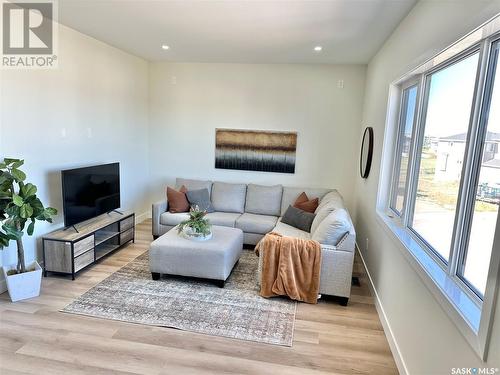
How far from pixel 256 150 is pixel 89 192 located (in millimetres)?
2625

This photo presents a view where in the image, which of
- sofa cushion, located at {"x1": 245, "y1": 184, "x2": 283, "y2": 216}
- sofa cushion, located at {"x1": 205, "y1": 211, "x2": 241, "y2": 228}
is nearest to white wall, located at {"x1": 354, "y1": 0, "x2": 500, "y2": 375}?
sofa cushion, located at {"x1": 245, "y1": 184, "x2": 283, "y2": 216}

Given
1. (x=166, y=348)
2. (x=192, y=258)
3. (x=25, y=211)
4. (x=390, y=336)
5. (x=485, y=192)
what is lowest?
(x=166, y=348)

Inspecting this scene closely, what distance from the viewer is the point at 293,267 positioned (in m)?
3.20

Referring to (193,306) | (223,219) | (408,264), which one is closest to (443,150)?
(408,264)

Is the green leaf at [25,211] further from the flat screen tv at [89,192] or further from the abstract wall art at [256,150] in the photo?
the abstract wall art at [256,150]

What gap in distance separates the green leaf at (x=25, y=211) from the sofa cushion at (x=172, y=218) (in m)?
2.00

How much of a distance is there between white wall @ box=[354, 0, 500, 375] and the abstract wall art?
5.16ft

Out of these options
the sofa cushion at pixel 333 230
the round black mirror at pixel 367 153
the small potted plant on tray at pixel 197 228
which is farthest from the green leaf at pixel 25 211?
the round black mirror at pixel 367 153

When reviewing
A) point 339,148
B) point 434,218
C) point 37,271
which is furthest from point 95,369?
point 339,148

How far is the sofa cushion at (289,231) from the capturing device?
158 inches

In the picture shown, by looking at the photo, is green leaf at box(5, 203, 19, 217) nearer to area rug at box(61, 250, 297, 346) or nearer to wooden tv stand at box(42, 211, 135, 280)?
wooden tv stand at box(42, 211, 135, 280)

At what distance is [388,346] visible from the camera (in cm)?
260

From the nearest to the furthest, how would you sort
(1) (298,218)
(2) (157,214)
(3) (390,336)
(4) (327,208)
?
(3) (390,336), (4) (327,208), (1) (298,218), (2) (157,214)

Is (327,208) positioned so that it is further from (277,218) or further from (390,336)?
(390,336)
